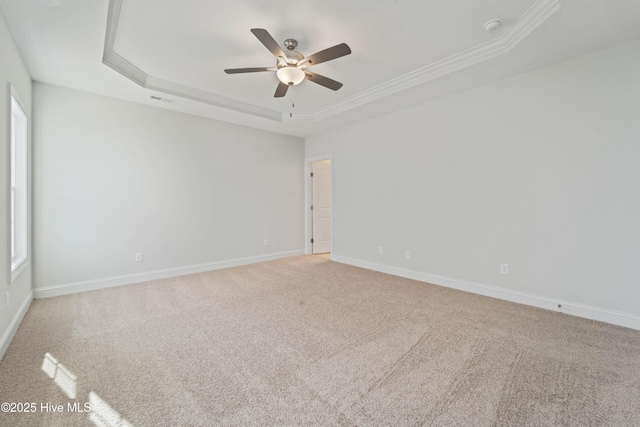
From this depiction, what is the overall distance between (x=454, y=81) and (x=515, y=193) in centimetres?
151

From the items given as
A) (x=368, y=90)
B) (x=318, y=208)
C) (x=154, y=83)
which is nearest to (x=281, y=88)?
(x=368, y=90)

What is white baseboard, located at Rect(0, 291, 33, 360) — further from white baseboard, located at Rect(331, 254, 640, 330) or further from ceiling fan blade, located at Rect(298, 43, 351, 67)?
white baseboard, located at Rect(331, 254, 640, 330)

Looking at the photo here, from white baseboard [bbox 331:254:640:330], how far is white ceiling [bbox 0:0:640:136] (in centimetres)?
251

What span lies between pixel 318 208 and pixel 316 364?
14.0 ft

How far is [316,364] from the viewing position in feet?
6.27

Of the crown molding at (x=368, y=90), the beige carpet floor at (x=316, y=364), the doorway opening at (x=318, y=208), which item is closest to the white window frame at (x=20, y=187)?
the beige carpet floor at (x=316, y=364)

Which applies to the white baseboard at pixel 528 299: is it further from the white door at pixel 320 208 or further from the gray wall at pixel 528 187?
the white door at pixel 320 208

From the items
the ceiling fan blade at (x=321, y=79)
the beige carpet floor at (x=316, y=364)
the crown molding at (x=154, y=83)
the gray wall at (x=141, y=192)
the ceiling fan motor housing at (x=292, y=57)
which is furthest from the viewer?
the gray wall at (x=141, y=192)

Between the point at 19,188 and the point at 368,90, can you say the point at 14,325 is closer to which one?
the point at 19,188

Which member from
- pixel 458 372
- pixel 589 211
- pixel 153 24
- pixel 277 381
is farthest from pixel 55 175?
pixel 589 211

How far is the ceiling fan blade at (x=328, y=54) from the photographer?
208 cm

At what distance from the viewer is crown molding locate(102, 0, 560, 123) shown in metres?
2.20

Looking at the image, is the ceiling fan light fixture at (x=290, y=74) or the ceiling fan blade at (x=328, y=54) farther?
the ceiling fan light fixture at (x=290, y=74)

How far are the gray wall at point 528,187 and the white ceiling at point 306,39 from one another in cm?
34
